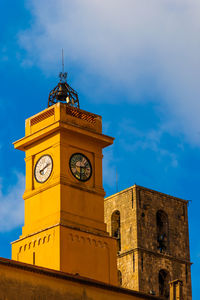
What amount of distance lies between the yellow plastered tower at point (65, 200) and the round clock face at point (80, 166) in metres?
0.09

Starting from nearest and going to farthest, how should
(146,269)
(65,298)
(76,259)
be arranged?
(65,298), (76,259), (146,269)

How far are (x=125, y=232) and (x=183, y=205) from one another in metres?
5.27

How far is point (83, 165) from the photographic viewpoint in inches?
2067

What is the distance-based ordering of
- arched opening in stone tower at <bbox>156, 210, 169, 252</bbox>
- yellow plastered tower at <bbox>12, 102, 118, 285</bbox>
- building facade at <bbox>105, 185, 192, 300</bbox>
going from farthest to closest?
arched opening in stone tower at <bbox>156, 210, 169, 252</bbox> → building facade at <bbox>105, 185, 192, 300</bbox> → yellow plastered tower at <bbox>12, 102, 118, 285</bbox>

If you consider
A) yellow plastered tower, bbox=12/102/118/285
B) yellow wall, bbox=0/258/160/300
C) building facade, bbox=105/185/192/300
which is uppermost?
building facade, bbox=105/185/192/300

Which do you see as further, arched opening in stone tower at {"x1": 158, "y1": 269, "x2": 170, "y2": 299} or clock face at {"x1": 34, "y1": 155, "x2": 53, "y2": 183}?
arched opening in stone tower at {"x1": 158, "y1": 269, "x2": 170, "y2": 299}

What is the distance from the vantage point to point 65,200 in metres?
50.9

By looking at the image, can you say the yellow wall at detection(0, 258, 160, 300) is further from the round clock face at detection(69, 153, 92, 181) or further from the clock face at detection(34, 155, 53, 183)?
the clock face at detection(34, 155, 53, 183)

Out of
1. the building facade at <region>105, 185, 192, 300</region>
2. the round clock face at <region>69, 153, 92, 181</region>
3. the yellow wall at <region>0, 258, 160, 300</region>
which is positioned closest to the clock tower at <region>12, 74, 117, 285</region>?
the round clock face at <region>69, 153, 92, 181</region>

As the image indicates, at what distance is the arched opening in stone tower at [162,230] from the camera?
79.5 m

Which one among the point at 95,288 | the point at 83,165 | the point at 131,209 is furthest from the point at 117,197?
the point at 95,288

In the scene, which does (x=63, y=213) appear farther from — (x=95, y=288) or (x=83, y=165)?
(x=95, y=288)

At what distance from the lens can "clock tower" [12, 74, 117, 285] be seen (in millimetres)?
50250

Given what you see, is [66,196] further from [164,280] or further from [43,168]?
[164,280]
